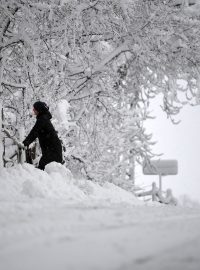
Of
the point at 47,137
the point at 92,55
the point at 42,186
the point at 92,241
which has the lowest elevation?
the point at 42,186

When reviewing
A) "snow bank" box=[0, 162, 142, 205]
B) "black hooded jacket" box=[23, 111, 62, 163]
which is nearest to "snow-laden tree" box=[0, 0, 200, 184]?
"black hooded jacket" box=[23, 111, 62, 163]

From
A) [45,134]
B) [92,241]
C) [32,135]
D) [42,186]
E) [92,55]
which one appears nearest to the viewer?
[92,241]

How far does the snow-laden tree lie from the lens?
302 inches

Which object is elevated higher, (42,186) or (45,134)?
(45,134)

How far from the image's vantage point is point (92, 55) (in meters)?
10.1

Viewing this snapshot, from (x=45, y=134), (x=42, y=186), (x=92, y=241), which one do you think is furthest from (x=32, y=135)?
(x=92, y=241)

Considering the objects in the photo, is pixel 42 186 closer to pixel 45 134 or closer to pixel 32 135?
pixel 32 135

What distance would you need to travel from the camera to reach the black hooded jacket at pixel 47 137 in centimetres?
772

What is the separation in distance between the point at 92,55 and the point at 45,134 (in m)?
2.88

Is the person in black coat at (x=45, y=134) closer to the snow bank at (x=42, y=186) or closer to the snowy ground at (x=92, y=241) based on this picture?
the snow bank at (x=42, y=186)

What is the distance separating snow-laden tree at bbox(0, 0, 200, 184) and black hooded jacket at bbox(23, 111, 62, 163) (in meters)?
0.86

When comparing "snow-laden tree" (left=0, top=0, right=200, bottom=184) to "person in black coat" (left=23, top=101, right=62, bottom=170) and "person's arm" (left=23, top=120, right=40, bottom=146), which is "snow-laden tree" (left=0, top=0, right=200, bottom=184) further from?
"person's arm" (left=23, top=120, right=40, bottom=146)

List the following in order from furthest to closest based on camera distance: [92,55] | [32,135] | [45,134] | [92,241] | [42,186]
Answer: [92,55] < [45,134] < [32,135] < [42,186] < [92,241]

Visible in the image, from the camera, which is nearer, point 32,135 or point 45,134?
point 32,135
